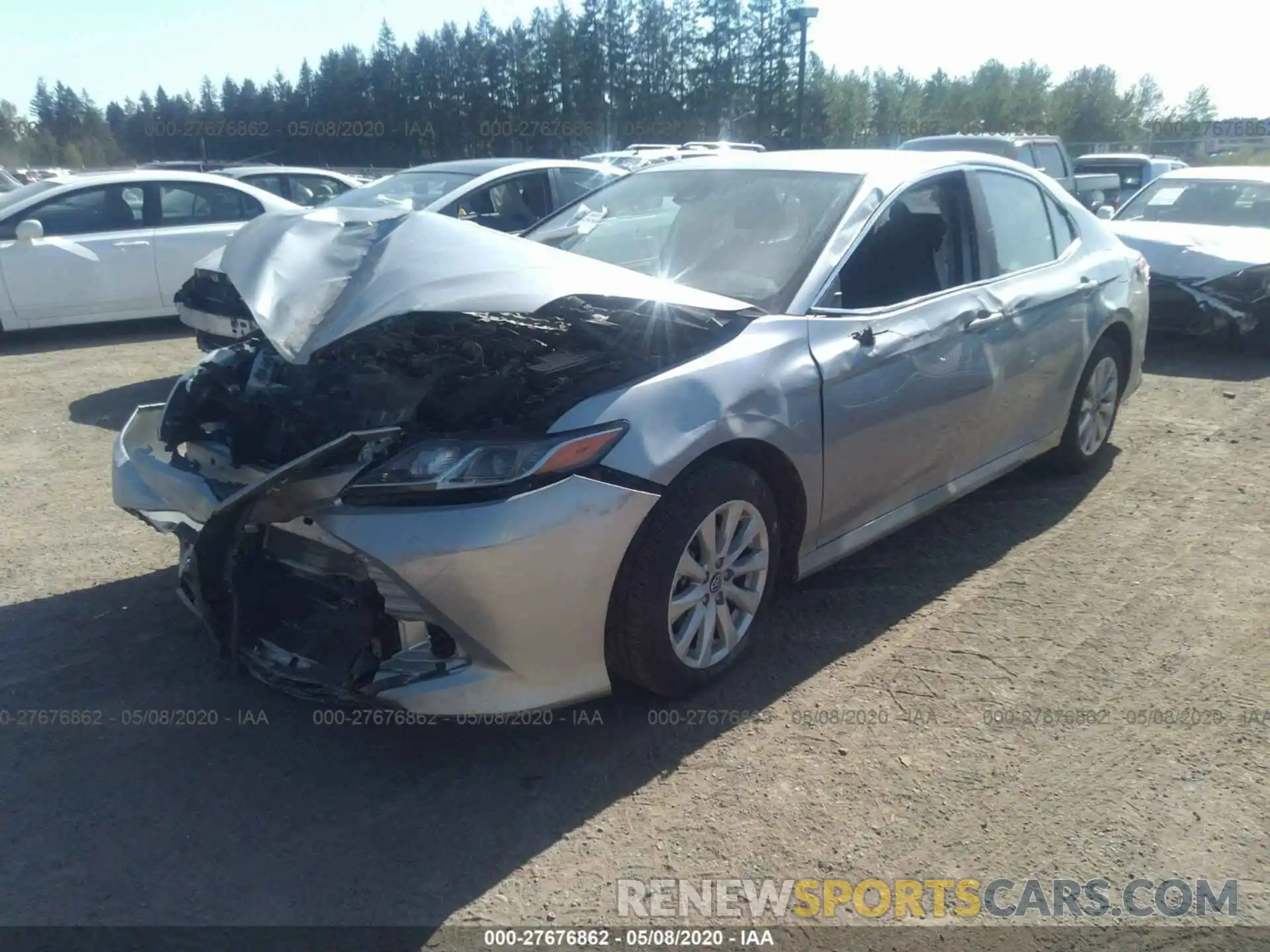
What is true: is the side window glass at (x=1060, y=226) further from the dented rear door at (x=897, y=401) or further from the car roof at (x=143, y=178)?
the car roof at (x=143, y=178)

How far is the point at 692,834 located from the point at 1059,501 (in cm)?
324

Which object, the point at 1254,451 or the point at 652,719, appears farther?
the point at 1254,451

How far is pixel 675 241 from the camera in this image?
414 cm

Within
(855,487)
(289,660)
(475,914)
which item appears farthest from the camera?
(855,487)

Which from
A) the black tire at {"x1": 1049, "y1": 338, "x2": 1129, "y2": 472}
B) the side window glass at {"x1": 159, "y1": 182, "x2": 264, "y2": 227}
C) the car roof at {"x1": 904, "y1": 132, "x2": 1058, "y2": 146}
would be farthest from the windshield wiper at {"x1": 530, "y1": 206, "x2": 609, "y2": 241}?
the car roof at {"x1": 904, "y1": 132, "x2": 1058, "y2": 146}

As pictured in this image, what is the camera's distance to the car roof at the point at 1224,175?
1007 cm

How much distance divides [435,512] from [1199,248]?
27.1 feet

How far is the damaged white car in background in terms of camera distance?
8.35 m

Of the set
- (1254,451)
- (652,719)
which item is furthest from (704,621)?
(1254,451)

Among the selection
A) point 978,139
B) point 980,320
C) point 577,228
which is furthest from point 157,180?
point 978,139

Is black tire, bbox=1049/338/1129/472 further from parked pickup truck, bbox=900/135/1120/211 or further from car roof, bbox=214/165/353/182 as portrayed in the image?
car roof, bbox=214/165/353/182

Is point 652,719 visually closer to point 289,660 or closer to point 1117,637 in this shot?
point 289,660

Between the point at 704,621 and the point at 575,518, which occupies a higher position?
the point at 575,518

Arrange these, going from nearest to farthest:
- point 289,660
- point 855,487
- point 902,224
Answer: point 289,660 < point 855,487 < point 902,224
